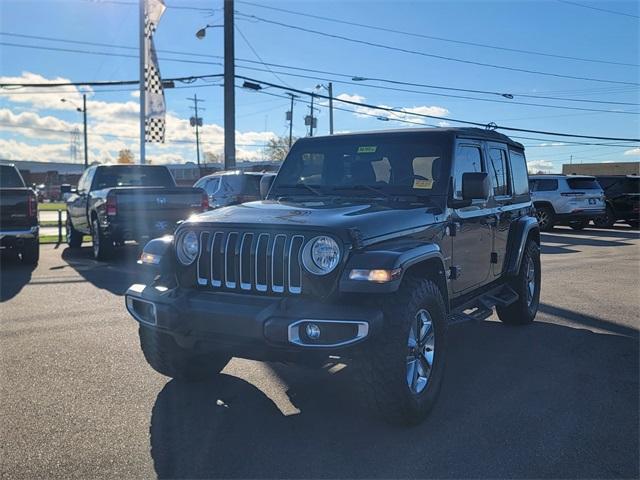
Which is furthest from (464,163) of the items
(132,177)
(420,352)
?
(132,177)

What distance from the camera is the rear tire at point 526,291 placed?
243 inches

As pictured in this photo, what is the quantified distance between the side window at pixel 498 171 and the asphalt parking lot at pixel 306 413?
149cm

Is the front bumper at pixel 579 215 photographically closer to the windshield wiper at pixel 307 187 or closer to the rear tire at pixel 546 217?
the rear tire at pixel 546 217

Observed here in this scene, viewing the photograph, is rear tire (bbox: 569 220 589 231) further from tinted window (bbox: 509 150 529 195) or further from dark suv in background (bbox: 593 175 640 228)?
tinted window (bbox: 509 150 529 195)

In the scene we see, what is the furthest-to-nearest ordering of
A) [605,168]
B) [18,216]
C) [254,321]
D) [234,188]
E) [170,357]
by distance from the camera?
[605,168] → [234,188] → [18,216] → [170,357] → [254,321]

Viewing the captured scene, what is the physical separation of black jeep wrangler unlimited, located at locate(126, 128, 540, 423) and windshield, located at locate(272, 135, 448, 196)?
12mm

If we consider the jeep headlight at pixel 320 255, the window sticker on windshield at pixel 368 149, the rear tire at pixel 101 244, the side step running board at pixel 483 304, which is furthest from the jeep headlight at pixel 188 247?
the rear tire at pixel 101 244

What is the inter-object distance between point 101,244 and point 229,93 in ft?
29.8

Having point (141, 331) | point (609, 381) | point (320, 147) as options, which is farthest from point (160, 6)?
point (609, 381)

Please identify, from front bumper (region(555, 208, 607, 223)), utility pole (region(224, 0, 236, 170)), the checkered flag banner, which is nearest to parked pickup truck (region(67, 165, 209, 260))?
the checkered flag banner

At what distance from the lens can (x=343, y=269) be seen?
3.39 metres

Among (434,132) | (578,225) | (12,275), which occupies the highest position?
(434,132)

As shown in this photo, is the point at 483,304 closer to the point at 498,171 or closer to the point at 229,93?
the point at 498,171

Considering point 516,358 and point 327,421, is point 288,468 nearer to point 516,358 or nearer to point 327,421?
Result: point 327,421
